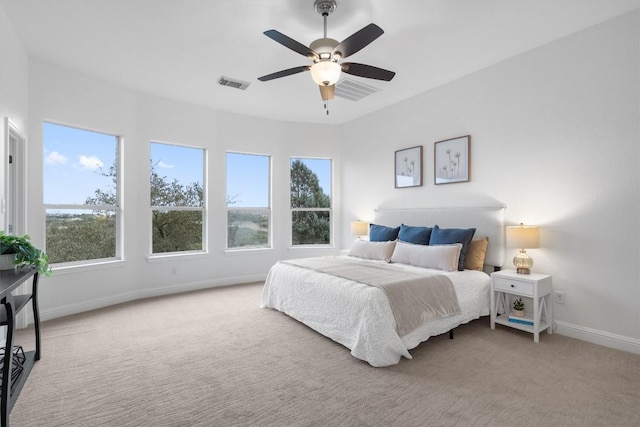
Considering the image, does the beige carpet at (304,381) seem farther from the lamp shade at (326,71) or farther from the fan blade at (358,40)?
the fan blade at (358,40)

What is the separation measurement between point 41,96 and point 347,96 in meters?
3.59

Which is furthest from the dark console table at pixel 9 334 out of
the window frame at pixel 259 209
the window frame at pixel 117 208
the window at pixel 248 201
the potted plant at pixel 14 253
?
the window at pixel 248 201

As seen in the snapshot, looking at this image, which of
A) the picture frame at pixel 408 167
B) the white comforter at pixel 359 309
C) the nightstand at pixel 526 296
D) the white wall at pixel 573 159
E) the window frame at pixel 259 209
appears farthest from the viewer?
the window frame at pixel 259 209

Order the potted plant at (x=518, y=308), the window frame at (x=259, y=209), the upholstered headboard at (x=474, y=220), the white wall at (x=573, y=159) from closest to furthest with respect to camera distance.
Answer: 1. the white wall at (x=573, y=159)
2. the potted plant at (x=518, y=308)
3. the upholstered headboard at (x=474, y=220)
4. the window frame at (x=259, y=209)

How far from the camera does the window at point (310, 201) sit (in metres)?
5.96

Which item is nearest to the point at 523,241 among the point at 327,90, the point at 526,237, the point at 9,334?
the point at 526,237

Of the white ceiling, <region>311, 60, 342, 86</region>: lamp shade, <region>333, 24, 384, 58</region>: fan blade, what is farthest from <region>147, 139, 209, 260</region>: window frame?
<region>333, 24, 384, 58</region>: fan blade

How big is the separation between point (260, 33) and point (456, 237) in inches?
115

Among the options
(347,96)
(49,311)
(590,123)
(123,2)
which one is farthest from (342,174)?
(49,311)

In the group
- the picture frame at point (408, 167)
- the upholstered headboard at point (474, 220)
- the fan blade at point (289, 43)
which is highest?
the fan blade at point (289, 43)

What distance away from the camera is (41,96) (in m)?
3.58

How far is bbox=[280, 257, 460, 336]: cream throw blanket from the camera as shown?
2.66 meters

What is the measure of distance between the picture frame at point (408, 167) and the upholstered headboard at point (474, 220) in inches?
16.3

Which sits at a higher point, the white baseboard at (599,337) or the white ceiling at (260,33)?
the white ceiling at (260,33)
